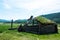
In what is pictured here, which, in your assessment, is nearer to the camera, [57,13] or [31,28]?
[31,28]

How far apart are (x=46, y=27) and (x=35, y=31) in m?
2.22

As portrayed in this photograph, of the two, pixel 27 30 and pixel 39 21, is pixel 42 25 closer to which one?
pixel 39 21

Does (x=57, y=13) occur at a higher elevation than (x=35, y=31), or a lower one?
higher

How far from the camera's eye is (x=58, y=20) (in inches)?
2798

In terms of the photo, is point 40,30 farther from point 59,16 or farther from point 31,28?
point 59,16

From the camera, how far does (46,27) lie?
30.5 metres

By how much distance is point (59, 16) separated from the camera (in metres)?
73.4

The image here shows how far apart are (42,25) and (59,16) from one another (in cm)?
4471

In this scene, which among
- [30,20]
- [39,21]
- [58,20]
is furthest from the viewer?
[58,20]

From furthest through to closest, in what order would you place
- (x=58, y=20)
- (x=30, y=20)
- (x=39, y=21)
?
(x=58, y=20) < (x=30, y=20) < (x=39, y=21)

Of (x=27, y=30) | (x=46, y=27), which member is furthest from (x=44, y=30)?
(x=27, y=30)

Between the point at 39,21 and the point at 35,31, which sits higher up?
the point at 39,21

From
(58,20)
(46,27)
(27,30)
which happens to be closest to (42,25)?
(46,27)

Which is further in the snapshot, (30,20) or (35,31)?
(30,20)
